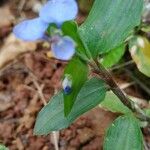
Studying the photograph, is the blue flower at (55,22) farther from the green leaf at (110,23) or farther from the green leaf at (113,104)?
the green leaf at (113,104)

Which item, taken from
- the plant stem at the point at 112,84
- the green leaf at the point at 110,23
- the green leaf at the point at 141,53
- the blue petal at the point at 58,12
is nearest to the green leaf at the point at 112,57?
the green leaf at the point at 141,53

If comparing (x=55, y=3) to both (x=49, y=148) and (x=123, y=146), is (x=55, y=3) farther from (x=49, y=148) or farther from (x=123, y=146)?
(x=49, y=148)

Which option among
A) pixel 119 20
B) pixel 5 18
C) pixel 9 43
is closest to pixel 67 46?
pixel 119 20

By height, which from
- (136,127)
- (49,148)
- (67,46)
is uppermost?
(67,46)

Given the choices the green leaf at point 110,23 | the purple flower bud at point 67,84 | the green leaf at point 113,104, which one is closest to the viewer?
the purple flower bud at point 67,84

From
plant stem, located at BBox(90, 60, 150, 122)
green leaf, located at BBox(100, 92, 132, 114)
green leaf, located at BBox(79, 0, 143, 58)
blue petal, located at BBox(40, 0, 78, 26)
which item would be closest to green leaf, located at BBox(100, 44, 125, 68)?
green leaf, located at BBox(100, 92, 132, 114)

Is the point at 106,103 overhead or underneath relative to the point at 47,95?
overhead

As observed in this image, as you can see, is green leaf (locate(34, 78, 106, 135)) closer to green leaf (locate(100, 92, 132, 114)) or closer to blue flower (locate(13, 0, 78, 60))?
green leaf (locate(100, 92, 132, 114))
